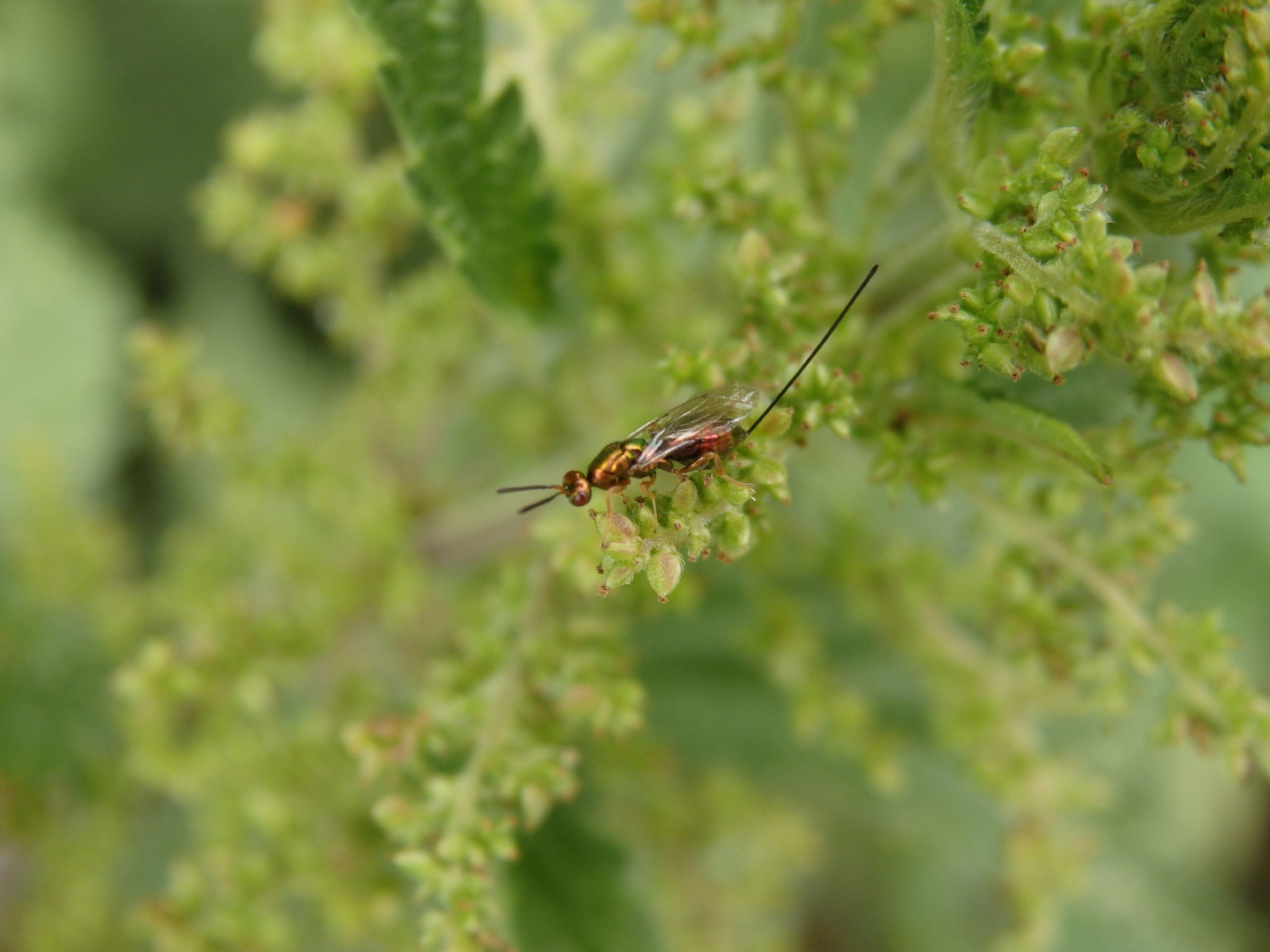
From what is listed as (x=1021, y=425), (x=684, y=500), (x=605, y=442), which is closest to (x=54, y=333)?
(x=605, y=442)

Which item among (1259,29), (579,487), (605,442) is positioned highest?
(1259,29)

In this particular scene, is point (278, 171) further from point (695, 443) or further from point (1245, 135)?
point (1245, 135)

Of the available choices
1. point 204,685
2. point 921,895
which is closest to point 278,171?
point 204,685

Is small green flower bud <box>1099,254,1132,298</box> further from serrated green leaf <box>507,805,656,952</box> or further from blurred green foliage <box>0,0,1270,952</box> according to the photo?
serrated green leaf <box>507,805,656,952</box>

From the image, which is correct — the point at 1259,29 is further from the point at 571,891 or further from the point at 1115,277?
the point at 571,891

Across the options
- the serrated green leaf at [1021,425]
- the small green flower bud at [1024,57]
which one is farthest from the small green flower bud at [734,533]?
the small green flower bud at [1024,57]

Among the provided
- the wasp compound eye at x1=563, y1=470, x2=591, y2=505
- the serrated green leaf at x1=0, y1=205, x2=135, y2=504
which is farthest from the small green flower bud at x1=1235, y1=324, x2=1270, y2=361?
the serrated green leaf at x1=0, y1=205, x2=135, y2=504

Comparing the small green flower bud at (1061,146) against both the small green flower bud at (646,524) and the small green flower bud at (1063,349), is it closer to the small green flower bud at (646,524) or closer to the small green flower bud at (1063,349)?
the small green flower bud at (1063,349)
